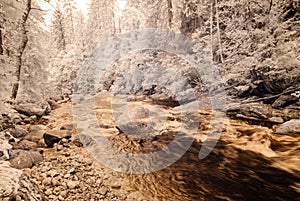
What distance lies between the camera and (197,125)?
409 inches

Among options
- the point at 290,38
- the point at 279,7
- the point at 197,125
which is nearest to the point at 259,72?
the point at 290,38

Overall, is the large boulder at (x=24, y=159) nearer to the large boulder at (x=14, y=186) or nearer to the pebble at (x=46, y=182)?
the pebble at (x=46, y=182)

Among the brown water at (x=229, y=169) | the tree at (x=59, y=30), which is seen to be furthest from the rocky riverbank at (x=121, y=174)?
the tree at (x=59, y=30)

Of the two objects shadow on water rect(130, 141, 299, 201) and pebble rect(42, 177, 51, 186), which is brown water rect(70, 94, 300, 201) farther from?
pebble rect(42, 177, 51, 186)

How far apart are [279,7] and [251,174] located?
11.0 m

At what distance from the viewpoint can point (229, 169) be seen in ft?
20.6

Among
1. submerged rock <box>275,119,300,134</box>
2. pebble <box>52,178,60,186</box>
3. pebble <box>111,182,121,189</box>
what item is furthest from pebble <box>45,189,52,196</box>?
submerged rock <box>275,119,300,134</box>

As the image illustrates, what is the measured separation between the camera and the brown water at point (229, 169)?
515 centimetres

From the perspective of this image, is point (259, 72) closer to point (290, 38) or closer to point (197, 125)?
point (290, 38)

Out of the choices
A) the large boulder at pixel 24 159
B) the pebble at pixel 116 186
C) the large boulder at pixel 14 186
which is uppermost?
the large boulder at pixel 14 186

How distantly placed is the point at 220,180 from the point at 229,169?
2.47 ft

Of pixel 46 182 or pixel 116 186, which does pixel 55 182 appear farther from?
pixel 116 186

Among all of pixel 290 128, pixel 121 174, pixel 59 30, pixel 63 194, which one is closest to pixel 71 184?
pixel 63 194

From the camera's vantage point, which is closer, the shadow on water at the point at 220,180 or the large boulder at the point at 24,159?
the shadow on water at the point at 220,180
